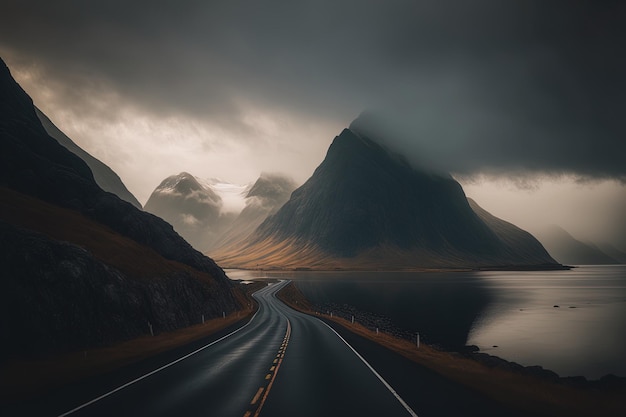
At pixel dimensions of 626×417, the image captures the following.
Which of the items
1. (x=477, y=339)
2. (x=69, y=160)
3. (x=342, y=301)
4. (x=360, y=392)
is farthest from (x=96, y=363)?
(x=342, y=301)

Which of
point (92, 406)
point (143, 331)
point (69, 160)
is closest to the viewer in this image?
point (92, 406)

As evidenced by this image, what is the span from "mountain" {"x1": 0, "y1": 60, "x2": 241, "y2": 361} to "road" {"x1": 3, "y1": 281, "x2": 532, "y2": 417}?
22.2 ft

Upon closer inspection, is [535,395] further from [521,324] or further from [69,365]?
[521,324]

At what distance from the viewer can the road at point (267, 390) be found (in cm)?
1216

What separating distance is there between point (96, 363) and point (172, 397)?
9.54m

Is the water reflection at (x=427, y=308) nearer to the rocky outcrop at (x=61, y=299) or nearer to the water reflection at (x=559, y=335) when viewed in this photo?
the water reflection at (x=559, y=335)

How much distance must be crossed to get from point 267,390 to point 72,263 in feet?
61.4

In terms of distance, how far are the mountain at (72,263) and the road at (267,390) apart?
6.76 m

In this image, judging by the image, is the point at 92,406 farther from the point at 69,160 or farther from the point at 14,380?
the point at 69,160

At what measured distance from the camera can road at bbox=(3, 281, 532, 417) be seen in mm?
12156

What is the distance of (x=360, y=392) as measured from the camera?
14.2 m

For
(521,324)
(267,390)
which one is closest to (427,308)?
(521,324)

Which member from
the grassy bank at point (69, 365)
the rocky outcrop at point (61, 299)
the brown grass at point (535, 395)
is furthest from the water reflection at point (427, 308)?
the rocky outcrop at point (61, 299)

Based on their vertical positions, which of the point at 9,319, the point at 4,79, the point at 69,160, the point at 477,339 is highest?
the point at 4,79
